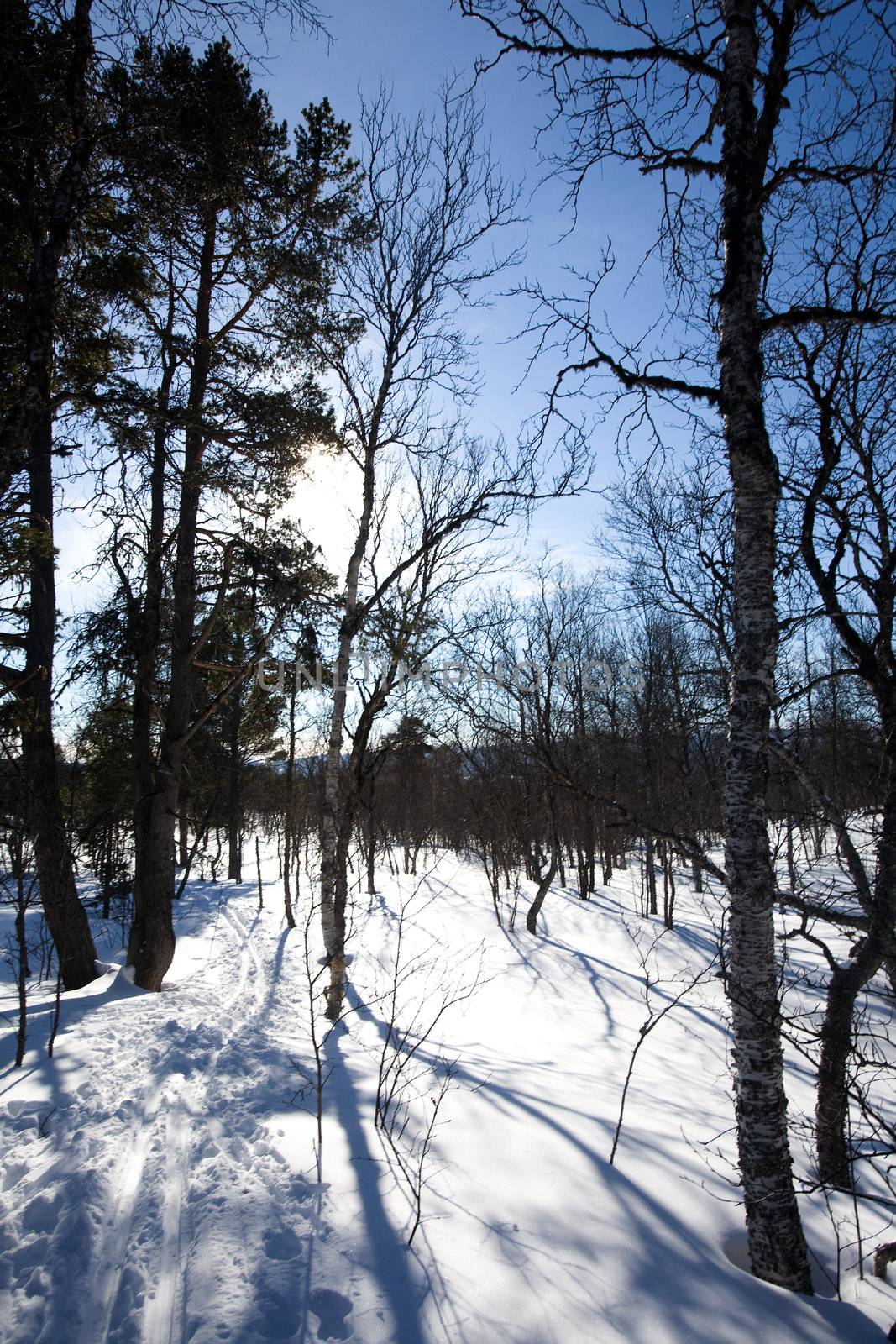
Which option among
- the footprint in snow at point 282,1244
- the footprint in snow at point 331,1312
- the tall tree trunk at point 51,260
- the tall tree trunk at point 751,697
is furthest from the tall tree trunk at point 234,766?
the tall tree trunk at point 751,697

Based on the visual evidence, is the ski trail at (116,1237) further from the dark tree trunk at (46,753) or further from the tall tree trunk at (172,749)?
the tall tree trunk at (172,749)

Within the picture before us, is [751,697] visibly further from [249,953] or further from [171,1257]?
[249,953]

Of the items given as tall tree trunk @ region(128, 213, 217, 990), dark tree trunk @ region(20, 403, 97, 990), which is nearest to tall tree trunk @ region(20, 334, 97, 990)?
dark tree trunk @ region(20, 403, 97, 990)

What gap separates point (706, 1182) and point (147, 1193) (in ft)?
12.1

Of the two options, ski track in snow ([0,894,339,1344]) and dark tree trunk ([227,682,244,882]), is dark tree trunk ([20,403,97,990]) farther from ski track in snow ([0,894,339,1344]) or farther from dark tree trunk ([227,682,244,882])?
dark tree trunk ([227,682,244,882])

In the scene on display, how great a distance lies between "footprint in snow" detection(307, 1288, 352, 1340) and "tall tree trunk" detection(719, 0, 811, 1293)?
208 centimetres

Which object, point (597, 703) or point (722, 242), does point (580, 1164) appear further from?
point (597, 703)

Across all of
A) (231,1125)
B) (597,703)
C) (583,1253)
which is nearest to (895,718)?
(583,1253)

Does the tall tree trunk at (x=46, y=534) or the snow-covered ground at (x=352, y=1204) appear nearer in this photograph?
the snow-covered ground at (x=352, y=1204)

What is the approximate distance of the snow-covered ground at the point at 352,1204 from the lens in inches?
107

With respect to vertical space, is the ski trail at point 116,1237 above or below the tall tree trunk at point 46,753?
below

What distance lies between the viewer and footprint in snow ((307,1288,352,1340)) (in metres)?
2.58

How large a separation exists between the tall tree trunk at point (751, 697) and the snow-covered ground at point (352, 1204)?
505 millimetres

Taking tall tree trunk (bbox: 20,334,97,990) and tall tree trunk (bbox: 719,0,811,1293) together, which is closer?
tall tree trunk (bbox: 719,0,811,1293)
